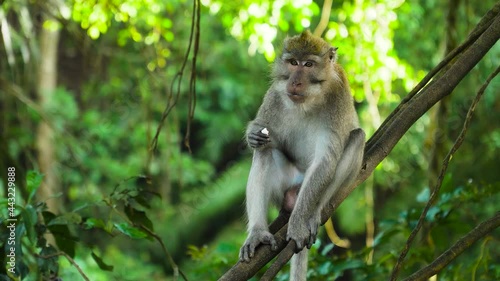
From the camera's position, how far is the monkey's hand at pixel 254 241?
3.84 m

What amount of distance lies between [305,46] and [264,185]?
87 cm

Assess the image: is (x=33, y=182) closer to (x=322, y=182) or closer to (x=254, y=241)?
(x=254, y=241)

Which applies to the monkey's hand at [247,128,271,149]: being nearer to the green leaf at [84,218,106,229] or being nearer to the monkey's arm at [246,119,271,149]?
the monkey's arm at [246,119,271,149]

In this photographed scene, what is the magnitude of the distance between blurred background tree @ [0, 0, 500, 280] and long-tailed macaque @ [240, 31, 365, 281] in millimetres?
319

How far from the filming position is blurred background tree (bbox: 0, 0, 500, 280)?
447cm

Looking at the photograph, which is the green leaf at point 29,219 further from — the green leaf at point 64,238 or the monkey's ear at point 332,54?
the monkey's ear at point 332,54

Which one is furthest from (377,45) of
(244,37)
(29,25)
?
(29,25)

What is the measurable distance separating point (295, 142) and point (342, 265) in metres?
0.93

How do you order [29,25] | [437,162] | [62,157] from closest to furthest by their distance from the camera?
1. [437,162]
2. [29,25]
3. [62,157]

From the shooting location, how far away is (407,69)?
8.94 m

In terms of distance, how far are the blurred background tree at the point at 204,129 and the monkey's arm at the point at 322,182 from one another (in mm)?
289

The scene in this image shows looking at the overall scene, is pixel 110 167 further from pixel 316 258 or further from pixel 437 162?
pixel 316 258

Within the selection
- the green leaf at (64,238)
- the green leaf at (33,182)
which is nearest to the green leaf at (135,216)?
the green leaf at (64,238)

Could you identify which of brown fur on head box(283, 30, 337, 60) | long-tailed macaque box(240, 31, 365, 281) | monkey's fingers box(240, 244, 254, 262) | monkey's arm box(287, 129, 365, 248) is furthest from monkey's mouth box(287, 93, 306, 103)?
monkey's fingers box(240, 244, 254, 262)
